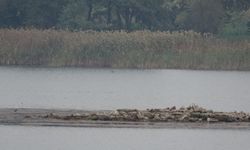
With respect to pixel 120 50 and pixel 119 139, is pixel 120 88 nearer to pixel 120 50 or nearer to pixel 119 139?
pixel 120 50

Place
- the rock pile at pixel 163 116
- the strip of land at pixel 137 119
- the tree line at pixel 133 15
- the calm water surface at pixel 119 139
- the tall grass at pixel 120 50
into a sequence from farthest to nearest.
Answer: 1. the tree line at pixel 133 15
2. the tall grass at pixel 120 50
3. the rock pile at pixel 163 116
4. the strip of land at pixel 137 119
5. the calm water surface at pixel 119 139

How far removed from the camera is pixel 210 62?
74750 millimetres

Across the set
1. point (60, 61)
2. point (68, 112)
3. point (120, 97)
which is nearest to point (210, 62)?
point (60, 61)

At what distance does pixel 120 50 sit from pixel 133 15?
62.2 ft

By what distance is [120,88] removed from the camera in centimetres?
6406

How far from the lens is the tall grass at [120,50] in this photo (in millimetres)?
74438

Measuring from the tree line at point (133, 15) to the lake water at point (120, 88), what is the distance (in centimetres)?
1521

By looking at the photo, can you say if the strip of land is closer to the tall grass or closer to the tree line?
the tall grass

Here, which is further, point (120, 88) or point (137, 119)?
point (120, 88)

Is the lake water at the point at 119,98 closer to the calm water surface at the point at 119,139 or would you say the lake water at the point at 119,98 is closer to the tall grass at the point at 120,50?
the calm water surface at the point at 119,139

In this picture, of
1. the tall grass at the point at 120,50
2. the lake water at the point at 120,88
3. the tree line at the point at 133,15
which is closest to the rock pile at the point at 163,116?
the lake water at the point at 120,88

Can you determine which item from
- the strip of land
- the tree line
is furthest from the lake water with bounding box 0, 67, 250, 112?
the tree line

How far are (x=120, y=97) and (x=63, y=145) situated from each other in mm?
19461

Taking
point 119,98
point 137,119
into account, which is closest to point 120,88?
point 119,98
